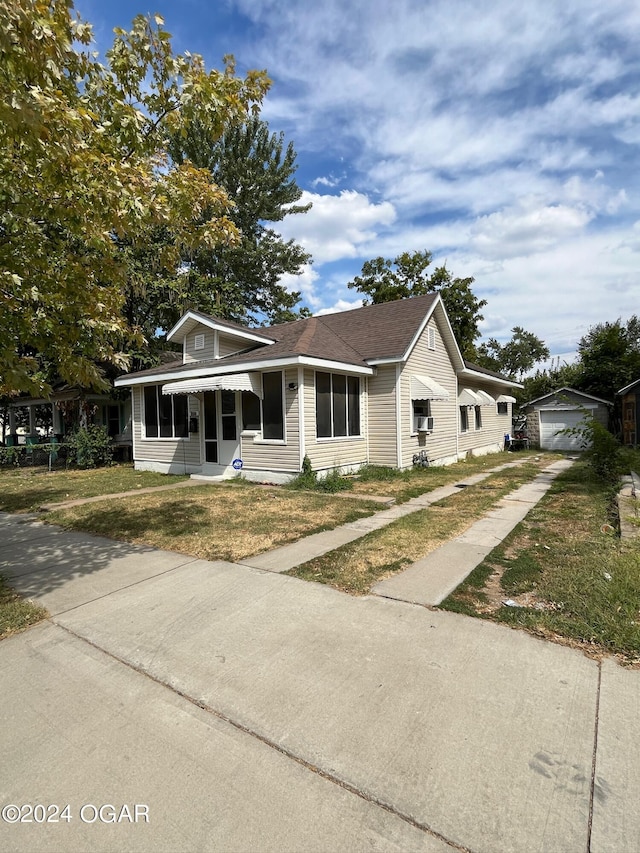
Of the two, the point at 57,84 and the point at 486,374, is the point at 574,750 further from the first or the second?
the point at 486,374

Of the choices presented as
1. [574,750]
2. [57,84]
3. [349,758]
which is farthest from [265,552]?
[57,84]

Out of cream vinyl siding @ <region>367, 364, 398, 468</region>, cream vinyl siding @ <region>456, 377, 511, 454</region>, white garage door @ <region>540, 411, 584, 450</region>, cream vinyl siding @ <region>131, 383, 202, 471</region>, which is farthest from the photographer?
white garage door @ <region>540, 411, 584, 450</region>

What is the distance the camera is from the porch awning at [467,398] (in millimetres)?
17528

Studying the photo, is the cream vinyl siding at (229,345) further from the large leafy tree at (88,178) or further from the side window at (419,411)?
the large leafy tree at (88,178)

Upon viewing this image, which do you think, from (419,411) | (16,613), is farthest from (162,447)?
(16,613)

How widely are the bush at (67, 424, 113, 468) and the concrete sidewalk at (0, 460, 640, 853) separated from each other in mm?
13576

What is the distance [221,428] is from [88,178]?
9.24 meters

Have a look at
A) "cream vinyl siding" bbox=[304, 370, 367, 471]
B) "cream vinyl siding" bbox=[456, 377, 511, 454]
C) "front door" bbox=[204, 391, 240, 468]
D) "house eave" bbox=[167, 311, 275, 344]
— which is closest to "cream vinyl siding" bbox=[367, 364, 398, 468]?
"cream vinyl siding" bbox=[304, 370, 367, 471]

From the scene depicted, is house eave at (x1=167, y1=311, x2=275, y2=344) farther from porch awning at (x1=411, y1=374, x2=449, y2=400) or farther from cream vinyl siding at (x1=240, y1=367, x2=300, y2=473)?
porch awning at (x1=411, y1=374, x2=449, y2=400)

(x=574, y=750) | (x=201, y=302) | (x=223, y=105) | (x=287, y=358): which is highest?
(x=201, y=302)

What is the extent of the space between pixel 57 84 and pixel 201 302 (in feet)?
56.4

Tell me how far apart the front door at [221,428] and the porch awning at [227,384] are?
2.68 ft

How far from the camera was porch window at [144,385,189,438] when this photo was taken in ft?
46.0

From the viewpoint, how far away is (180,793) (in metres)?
2.03
